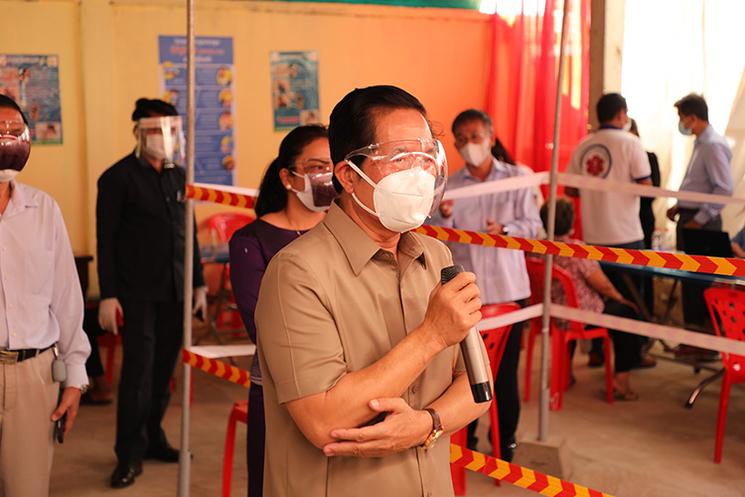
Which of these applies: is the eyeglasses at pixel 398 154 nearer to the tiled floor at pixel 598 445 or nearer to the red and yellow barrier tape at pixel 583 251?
the red and yellow barrier tape at pixel 583 251

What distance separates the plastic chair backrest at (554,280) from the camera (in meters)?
5.26

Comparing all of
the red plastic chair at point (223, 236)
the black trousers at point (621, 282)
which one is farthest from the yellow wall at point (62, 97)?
the black trousers at point (621, 282)

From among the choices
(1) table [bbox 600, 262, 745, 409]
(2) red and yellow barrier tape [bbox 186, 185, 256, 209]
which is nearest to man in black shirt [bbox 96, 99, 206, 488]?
(2) red and yellow barrier tape [bbox 186, 185, 256, 209]

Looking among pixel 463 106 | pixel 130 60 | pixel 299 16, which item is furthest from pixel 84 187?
pixel 463 106

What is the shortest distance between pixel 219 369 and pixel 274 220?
0.72 metres

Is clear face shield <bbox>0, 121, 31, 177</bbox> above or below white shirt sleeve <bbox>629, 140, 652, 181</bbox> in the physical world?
above

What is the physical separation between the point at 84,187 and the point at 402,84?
2660 mm

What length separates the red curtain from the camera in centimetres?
785

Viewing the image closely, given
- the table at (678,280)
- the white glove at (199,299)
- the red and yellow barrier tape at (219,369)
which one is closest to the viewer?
the red and yellow barrier tape at (219,369)

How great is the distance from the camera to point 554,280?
534 centimetres

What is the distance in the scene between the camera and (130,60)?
6.88 metres

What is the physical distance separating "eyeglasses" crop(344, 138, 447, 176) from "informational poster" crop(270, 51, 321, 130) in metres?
5.80

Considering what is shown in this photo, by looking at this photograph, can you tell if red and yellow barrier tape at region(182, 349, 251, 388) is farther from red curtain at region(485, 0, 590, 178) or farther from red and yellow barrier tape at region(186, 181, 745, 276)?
red curtain at region(485, 0, 590, 178)

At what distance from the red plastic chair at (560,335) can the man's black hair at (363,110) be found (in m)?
3.66
